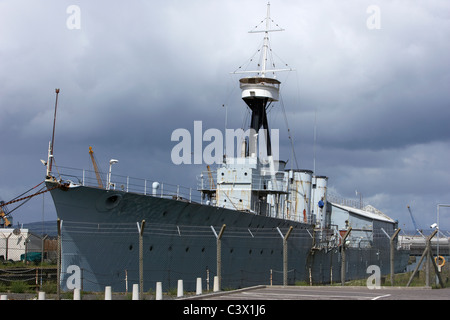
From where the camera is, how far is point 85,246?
1006 inches

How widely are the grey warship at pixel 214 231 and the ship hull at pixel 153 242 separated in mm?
43

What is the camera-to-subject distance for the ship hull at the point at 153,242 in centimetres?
2544

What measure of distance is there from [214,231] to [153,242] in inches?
192

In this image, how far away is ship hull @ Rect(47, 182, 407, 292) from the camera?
2544 cm

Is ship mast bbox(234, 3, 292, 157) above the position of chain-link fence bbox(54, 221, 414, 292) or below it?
above

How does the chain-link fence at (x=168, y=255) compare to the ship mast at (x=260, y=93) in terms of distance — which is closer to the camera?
the chain-link fence at (x=168, y=255)

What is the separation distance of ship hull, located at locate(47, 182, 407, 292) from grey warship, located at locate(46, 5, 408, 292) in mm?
43

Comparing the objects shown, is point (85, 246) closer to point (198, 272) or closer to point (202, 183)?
point (198, 272)

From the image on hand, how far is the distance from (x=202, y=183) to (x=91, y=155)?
2134cm

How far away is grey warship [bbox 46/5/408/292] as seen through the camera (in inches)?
1003

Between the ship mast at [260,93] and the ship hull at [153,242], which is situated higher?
the ship mast at [260,93]

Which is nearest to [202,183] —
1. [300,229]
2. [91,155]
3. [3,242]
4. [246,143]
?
[246,143]

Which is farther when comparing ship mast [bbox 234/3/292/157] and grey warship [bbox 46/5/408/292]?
ship mast [bbox 234/3/292/157]
